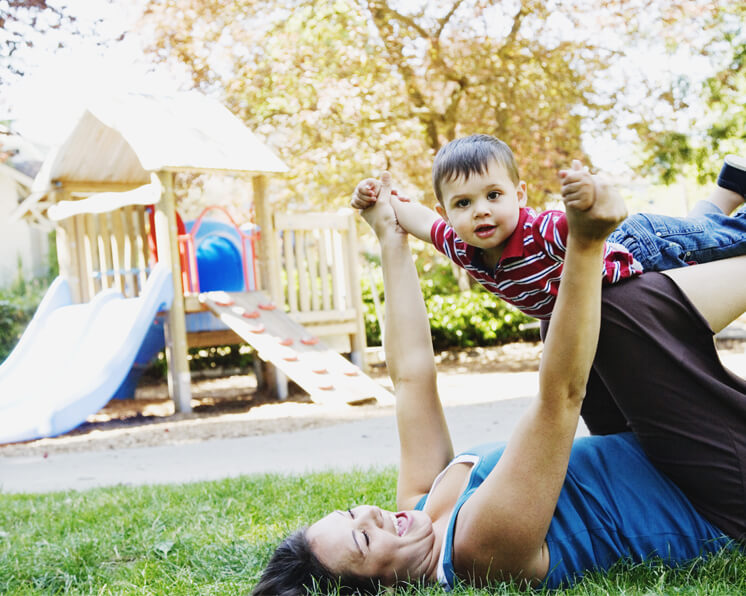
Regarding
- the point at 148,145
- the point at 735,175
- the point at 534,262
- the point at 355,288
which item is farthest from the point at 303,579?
the point at 355,288

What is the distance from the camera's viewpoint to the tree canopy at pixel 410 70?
1112cm

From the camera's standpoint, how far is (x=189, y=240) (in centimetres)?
940

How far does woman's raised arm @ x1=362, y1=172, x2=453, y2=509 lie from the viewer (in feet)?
8.88

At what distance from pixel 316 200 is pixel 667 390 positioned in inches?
460

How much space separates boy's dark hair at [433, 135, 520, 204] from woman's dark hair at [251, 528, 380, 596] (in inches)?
44.4

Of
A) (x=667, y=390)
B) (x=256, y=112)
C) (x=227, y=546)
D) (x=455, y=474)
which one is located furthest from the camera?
(x=256, y=112)

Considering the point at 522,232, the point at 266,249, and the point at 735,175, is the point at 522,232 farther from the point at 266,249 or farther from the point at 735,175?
the point at 266,249

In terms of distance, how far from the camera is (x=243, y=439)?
6844 mm

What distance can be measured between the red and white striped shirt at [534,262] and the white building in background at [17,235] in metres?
20.7

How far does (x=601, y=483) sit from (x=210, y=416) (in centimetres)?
675

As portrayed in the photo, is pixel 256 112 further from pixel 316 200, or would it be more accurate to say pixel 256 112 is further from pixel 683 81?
pixel 683 81

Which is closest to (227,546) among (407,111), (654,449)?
(654,449)

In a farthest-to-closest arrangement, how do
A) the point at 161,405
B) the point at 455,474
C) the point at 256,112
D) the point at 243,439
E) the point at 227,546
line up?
the point at 256,112
the point at 161,405
the point at 243,439
the point at 227,546
the point at 455,474

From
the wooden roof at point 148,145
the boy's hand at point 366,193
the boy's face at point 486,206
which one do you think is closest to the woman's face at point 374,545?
the boy's face at point 486,206
